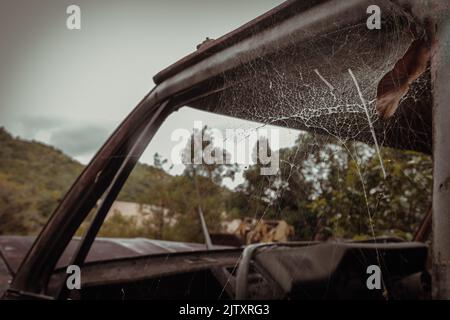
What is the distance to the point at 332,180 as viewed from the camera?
4.99 metres

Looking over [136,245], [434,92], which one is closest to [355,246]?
[434,92]

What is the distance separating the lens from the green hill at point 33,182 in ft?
34.9

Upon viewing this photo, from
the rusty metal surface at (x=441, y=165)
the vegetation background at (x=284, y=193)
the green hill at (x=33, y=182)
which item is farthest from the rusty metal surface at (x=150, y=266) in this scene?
the green hill at (x=33, y=182)

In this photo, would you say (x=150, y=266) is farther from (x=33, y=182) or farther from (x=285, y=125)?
(x=33, y=182)

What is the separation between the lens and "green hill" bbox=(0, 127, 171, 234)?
418 inches

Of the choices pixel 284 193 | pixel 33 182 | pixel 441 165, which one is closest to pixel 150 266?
pixel 284 193

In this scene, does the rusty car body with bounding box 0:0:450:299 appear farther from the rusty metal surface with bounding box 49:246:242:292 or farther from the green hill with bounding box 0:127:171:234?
the green hill with bounding box 0:127:171:234

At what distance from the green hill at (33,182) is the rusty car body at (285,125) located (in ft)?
17.1

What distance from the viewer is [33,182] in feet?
55.9

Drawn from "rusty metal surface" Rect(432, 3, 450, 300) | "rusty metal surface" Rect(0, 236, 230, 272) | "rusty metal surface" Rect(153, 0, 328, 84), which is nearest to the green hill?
"rusty metal surface" Rect(0, 236, 230, 272)

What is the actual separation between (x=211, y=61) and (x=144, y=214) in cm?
916

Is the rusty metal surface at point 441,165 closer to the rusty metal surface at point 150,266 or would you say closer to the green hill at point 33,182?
the rusty metal surface at point 150,266

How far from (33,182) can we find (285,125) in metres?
18.7

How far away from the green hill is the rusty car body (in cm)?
522
